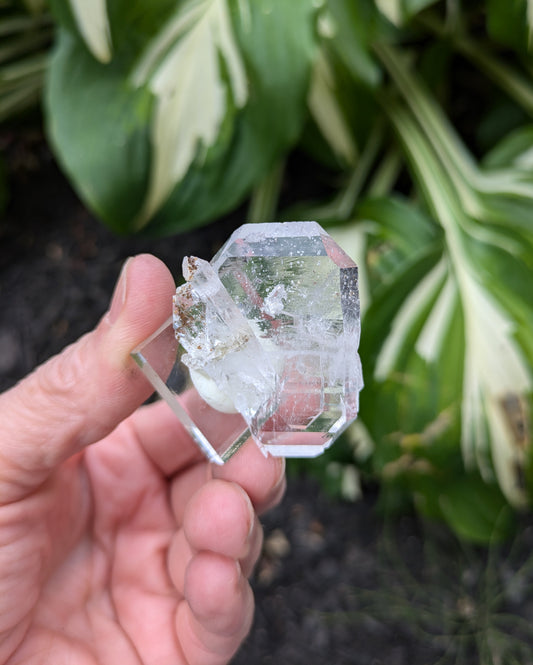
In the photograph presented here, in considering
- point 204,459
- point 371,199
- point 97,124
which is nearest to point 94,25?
point 97,124

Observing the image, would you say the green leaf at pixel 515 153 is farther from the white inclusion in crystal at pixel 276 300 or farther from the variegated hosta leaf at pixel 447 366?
the white inclusion in crystal at pixel 276 300

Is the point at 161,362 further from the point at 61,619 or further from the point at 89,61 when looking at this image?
the point at 89,61

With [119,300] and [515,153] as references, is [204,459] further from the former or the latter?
[515,153]

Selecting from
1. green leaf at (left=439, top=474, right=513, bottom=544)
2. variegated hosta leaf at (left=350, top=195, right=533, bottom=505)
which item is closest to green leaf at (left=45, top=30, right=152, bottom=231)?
variegated hosta leaf at (left=350, top=195, right=533, bottom=505)

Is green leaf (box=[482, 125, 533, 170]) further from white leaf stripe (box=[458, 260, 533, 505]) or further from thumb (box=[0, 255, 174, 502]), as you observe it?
thumb (box=[0, 255, 174, 502])

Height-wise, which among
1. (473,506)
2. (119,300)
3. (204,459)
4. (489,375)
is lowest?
(473,506)

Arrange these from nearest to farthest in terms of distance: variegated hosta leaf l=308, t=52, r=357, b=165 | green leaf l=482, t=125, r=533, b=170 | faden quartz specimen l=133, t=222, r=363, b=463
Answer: faden quartz specimen l=133, t=222, r=363, b=463, green leaf l=482, t=125, r=533, b=170, variegated hosta leaf l=308, t=52, r=357, b=165

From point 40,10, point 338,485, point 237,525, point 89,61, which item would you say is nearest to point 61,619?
point 237,525
